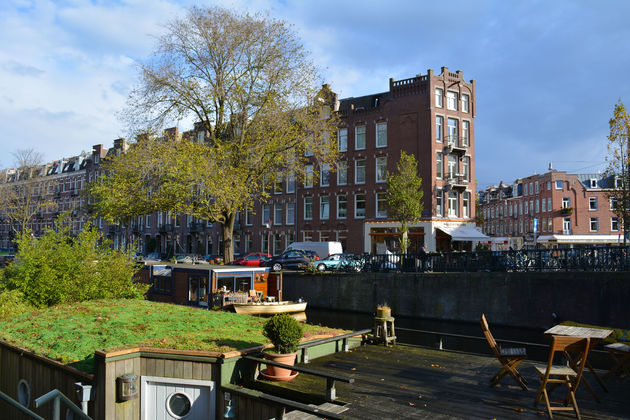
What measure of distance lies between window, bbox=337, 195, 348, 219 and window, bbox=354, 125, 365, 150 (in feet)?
16.5

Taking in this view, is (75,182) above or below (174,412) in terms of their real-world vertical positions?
above

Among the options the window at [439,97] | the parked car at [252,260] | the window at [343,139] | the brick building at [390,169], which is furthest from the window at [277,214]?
the window at [439,97]

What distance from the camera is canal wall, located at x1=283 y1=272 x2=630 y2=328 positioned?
2183 cm

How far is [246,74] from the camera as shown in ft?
92.9

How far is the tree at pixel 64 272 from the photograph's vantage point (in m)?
15.1

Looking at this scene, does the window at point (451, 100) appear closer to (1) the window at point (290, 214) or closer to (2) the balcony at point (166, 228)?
(1) the window at point (290, 214)

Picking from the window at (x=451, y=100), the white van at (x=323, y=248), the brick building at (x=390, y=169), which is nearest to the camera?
the white van at (x=323, y=248)

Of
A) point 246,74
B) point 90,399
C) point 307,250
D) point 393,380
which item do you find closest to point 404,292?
point 307,250

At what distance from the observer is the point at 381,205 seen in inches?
1731

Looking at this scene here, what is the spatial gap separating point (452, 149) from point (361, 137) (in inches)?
343

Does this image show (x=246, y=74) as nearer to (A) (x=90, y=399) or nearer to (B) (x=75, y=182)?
(A) (x=90, y=399)

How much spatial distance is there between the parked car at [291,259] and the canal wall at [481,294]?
7.72 ft

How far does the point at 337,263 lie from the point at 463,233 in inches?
485

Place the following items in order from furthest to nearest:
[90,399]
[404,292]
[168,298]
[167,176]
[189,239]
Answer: [189,239] < [404,292] < [167,176] < [168,298] < [90,399]
